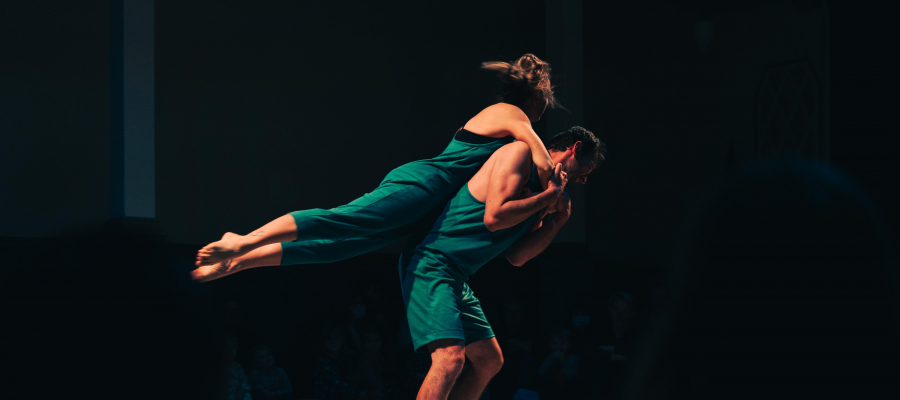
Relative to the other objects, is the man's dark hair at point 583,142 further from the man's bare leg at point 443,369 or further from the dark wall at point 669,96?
the dark wall at point 669,96

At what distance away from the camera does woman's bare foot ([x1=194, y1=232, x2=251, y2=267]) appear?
2.48m

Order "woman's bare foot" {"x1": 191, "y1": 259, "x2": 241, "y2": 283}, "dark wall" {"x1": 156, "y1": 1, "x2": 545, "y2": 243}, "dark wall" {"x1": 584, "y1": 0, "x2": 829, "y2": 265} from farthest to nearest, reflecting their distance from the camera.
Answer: "dark wall" {"x1": 584, "y1": 0, "x2": 829, "y2": 265} → "dark wall" {"x1": 156, "y1": 1, "x2": 545, "y2": 243} → "woman's bare foot" {"x1": 191, "y1": 259, "x2": 241, "y2": 283}

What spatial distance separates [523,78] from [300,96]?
4.13 metres

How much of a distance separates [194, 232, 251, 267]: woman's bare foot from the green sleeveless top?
58 centimetres

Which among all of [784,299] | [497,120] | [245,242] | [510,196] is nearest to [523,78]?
[497,120]

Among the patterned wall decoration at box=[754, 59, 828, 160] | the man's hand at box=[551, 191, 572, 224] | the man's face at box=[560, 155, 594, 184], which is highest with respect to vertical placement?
the patterned wall decoration at box=[754, 59, 828, 160]

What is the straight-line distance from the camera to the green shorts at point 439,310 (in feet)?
8.68

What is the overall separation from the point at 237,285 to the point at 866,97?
4584mm

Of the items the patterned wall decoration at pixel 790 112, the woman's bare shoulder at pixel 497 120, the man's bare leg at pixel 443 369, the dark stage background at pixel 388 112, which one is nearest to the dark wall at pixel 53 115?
the dark stage background at pixel 388 112

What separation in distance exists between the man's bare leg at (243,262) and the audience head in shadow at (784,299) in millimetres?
2140

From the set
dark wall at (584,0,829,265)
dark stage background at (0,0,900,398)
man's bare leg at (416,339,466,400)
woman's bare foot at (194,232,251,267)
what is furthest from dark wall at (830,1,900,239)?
woman's bare foot at (194,232,251,267)

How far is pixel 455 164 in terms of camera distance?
2896 mm

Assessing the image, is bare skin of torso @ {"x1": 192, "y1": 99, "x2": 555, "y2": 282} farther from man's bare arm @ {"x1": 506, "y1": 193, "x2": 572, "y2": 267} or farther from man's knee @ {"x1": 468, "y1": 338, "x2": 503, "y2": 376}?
man's knee @ {"x1": 468, "y1": 338, "x2": 503, "y2": 376}

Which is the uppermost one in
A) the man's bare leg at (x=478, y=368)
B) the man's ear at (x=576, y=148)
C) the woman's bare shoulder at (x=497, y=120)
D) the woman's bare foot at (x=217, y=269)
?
the woman's bare shoulder at (x=497, y=120)
